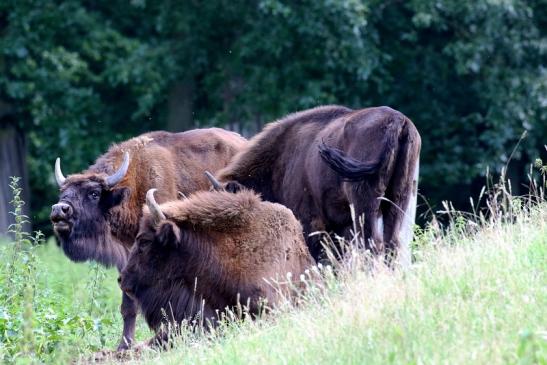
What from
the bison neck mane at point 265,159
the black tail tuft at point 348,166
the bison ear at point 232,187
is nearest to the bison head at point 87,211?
the bison neck mane at point 265,159

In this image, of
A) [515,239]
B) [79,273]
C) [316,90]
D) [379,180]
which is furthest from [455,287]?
[316,90]

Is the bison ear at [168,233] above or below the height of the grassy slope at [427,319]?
below

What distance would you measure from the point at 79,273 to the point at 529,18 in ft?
32.9

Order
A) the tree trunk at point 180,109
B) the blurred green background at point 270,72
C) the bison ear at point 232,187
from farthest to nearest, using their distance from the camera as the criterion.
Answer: the tree trunk at point 180,109 < the blurred green background at point 270,72 < the bison ear at point 232,187

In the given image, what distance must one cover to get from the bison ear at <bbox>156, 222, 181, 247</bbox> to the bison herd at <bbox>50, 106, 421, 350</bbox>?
0.01 m

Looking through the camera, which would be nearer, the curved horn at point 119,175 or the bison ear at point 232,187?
the bison ear at point 232,187

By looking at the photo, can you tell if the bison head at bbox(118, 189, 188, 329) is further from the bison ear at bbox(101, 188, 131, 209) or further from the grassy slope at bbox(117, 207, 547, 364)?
the bison ear at bbox(101, 188, 131, 209)

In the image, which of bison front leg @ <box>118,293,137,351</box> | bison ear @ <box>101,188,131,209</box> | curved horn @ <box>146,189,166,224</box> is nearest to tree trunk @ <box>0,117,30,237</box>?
bison ear @ <box>101,188,131,209</box>

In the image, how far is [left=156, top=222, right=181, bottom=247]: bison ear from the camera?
938 centimetres

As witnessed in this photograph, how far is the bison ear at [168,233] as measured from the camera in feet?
30.8

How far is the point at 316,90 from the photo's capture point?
21.4m

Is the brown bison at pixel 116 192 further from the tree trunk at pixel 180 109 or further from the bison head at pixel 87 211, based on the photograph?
the tree trunk at pixel 180 109

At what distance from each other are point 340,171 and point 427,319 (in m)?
4.14

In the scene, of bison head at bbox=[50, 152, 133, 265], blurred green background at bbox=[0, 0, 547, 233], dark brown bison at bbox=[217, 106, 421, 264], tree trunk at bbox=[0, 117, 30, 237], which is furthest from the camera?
tree trunk at bbox=[0, 117, 30, 237]
